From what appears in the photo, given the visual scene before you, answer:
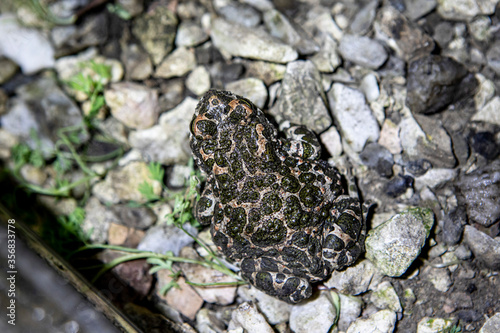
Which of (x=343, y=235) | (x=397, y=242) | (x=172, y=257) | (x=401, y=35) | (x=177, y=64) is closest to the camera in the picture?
(x=343, y=235)

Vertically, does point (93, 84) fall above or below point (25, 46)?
below

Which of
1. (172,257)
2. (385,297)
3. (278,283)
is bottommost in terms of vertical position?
(385,297)

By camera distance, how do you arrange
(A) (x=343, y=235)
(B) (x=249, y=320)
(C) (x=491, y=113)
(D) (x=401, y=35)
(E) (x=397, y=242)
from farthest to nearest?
(D) (x=401, y=35) < (C) (x=491, y=113) < (B) (x=249, y=320) < (E) (x=397, y=242) < (A) (x=343, y=235)

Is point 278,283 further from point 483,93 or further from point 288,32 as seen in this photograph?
point 483,93

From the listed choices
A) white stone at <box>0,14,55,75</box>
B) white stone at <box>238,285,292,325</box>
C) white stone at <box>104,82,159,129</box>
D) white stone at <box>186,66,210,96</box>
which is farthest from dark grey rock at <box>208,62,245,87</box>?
white stone at <box>238,285,292,325</box>

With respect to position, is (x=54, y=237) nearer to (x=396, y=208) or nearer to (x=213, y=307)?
(x=213, y=307)

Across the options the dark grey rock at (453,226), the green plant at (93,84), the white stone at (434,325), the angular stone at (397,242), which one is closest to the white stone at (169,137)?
the green plant at (93,84)

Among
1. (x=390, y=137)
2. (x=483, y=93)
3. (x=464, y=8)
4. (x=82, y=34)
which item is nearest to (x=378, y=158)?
(x=390, y=137)
